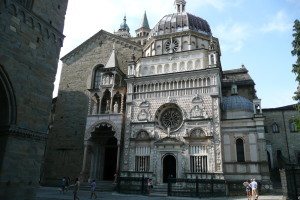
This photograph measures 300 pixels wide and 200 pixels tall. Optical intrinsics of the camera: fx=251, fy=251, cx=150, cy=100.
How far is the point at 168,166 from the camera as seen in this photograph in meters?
21.1

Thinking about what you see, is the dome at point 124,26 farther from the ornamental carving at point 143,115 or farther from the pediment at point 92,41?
the ornamental carving at point 143,115

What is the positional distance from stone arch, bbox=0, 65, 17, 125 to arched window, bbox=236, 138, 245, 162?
16.4 m

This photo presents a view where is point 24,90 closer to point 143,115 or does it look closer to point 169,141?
point 169,141

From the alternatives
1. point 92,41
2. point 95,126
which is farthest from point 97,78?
point 95,126

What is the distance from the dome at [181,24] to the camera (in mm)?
26641

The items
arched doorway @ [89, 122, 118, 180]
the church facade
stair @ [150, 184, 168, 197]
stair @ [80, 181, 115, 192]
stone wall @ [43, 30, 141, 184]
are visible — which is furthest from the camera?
stone wall @ [43, 30, 141, 184]

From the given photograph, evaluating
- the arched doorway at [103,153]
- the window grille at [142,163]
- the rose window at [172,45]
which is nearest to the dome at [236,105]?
the rose window at [172,45]

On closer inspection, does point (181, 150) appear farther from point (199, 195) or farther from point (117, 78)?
point (117, 78)

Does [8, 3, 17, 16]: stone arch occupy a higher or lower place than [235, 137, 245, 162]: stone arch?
higher

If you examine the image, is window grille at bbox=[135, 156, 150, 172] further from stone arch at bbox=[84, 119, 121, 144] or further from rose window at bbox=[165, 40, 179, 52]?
rose window at bbox=[165, 40, 179, 52]

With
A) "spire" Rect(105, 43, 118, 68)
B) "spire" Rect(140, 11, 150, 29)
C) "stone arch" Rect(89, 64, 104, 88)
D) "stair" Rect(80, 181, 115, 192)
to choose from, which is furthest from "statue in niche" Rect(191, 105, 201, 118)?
"spire" Rect(140, 11, 150, 29)

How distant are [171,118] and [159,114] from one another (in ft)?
3.71

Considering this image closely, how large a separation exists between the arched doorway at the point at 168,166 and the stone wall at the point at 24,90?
12.7m

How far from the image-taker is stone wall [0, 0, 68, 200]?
9008 mm
